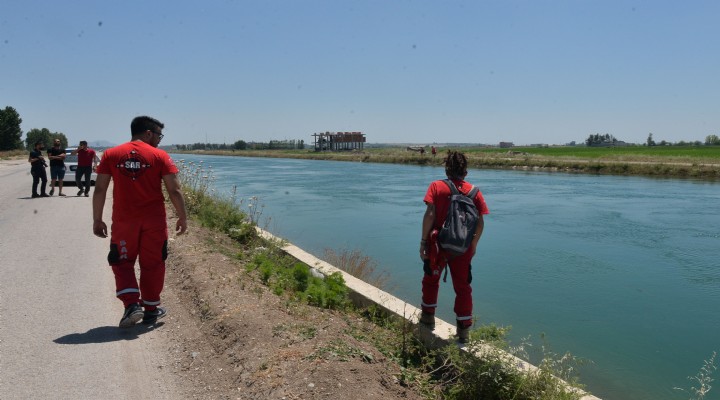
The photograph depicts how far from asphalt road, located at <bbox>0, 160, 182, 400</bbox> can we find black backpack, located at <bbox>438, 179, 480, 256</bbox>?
245 cm

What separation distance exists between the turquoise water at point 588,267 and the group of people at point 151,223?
254 cm

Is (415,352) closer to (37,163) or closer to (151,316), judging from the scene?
(151,316)

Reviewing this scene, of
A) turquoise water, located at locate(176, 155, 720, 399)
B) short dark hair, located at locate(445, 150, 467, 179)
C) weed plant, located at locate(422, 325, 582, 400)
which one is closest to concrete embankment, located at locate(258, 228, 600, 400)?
weed plant, located at locate(422, 325, 582, 400)

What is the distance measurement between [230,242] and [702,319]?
788 centimetres

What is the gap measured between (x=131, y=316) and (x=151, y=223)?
882mm

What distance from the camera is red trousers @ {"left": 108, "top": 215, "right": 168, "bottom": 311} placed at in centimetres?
509

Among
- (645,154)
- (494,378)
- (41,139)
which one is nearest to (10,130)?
(41,139)

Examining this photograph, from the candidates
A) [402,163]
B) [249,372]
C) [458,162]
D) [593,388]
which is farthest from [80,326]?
[402,163]

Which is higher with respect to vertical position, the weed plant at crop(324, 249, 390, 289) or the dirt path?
the dirt path

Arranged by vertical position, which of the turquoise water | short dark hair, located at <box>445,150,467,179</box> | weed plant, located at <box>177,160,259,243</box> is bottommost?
the turquoise water

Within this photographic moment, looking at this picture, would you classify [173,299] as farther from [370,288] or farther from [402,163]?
[402,163]

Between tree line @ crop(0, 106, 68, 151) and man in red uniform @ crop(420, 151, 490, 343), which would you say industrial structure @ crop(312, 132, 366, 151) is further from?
man in red uniform @ crop(420, 151, 490, 343)

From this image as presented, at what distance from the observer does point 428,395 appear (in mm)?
4234

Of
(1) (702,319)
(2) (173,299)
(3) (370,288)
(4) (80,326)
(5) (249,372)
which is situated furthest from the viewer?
(1) (702,319)
